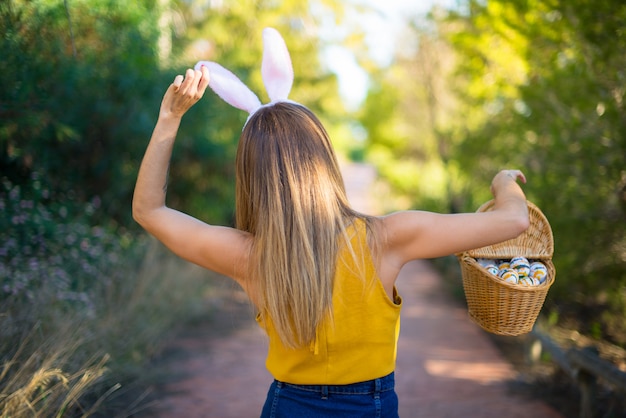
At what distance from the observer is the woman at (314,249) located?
177 cm

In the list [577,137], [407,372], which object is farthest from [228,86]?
[407,372]

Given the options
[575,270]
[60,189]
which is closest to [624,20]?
[575,270]

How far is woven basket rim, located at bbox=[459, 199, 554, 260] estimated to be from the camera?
2.54 metres

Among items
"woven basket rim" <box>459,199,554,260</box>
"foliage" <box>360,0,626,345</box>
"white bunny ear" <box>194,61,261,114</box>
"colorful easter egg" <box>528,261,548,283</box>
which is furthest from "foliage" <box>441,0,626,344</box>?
"white bunny ear" <box>194,61,261,114</box>

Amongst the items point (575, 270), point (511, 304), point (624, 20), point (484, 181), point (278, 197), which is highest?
point (484, 181)

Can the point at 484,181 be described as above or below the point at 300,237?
above

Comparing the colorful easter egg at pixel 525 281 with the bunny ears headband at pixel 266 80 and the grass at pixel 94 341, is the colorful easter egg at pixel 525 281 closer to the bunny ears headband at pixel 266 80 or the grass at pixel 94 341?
the bunny ears headband at pixel 266 80

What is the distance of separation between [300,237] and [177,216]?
406mm

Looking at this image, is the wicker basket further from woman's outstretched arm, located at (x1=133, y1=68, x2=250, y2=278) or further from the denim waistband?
woman's outstretched arm, located at (x1=133, y1=68, x2=250, y2=278)

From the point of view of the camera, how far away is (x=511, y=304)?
2.32 meters

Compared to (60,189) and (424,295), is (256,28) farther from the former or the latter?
(60,189)

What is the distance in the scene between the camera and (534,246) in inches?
103

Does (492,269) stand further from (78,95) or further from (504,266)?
(78,95)

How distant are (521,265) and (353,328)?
0.96 m
